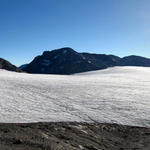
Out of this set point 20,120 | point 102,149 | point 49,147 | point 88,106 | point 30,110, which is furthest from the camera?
point 88,106

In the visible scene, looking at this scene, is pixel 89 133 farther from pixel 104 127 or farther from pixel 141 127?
pixel 141 127

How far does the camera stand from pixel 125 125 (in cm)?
1053

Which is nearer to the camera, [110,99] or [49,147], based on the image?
[49,147]

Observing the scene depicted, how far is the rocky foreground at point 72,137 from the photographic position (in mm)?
7008

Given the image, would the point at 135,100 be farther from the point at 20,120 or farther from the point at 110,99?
the point at 20,120

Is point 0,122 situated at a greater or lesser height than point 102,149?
greater

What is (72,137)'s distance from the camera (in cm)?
823

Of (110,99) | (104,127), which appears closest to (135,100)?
(110,99)

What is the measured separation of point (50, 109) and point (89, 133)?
11.9ft

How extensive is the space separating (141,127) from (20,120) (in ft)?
19.3

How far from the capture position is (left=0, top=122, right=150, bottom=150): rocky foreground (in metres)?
7.01

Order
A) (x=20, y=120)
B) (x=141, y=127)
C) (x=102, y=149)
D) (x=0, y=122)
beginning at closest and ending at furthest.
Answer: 1. (x=102, y=149)
2. (x=0, y=122)
3. (x=20, y=120)
4. (x=141, y=127)

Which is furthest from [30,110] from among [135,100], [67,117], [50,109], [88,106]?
[135,100]

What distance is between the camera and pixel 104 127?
994 centimetres
